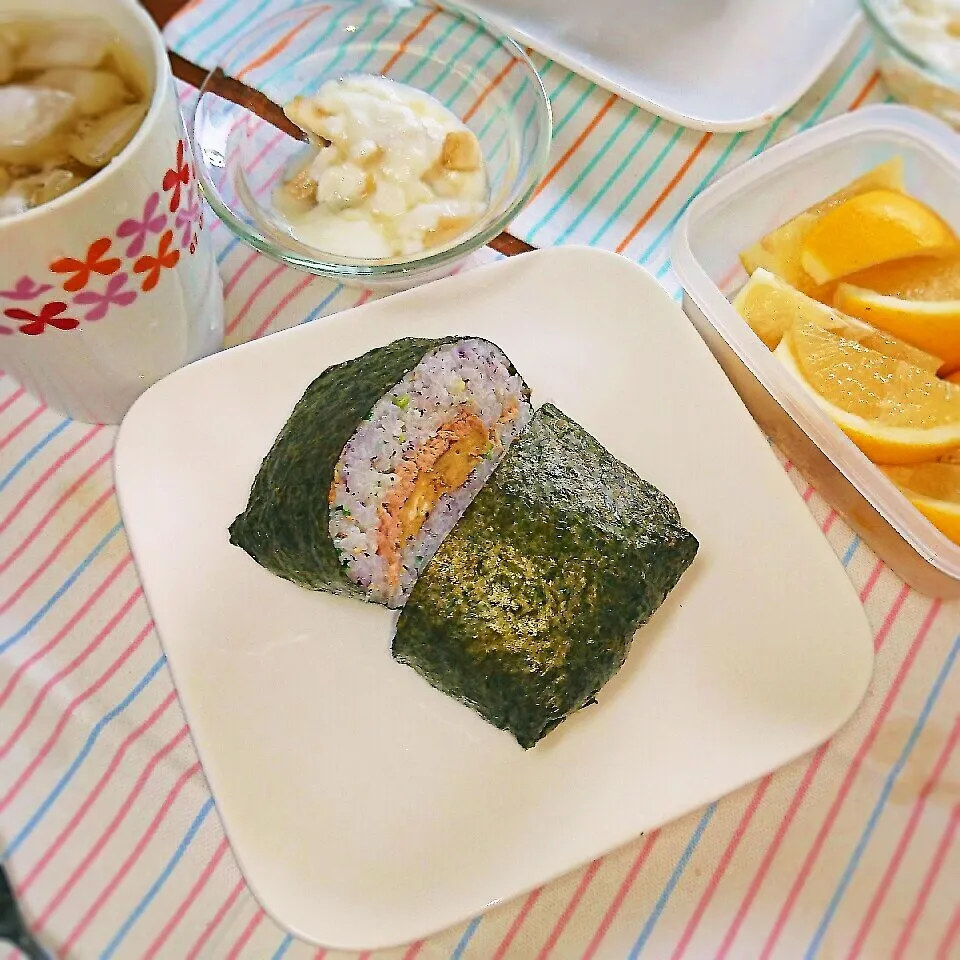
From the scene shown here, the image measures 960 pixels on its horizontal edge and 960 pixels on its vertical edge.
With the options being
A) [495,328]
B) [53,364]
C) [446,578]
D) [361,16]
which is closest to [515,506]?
[446,578]

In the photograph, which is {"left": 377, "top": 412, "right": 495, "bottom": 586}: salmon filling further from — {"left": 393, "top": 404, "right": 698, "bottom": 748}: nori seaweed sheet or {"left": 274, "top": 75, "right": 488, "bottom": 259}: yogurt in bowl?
{"left": 274, "top": 75, "right": 488, "bottom": 259}: yogurt in bowl

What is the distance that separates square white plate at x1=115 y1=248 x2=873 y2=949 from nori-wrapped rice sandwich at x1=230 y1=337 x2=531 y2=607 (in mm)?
44

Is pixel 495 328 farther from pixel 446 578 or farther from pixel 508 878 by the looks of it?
pixel 508 878

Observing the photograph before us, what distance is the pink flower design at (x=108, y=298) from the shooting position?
1.77 ft

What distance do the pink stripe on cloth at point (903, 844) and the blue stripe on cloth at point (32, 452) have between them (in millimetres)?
672

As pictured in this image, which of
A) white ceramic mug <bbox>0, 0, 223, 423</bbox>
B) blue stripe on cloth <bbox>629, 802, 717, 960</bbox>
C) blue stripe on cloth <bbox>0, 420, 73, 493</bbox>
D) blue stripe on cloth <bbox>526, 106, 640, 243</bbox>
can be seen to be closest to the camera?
white ceramic mug <bbox>0, 0, 223, 423</bbox>

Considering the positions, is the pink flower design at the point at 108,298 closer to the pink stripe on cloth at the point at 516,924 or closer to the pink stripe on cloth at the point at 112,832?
the pink stripe on cloth at the point at 112,832

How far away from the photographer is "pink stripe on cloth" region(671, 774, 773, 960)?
0.59 metres

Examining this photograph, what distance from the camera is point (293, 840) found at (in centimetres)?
56

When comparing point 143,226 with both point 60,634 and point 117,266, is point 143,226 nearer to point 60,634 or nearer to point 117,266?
point 117,266

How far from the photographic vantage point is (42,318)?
1.75 feet

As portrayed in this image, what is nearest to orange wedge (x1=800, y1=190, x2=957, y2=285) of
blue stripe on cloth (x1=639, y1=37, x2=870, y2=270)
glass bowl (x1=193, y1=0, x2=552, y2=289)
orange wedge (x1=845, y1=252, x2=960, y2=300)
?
orange wedge (x1=845, y1=252, x2=960, y2=300)

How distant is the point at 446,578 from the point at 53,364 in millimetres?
294

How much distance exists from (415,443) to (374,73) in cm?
42
